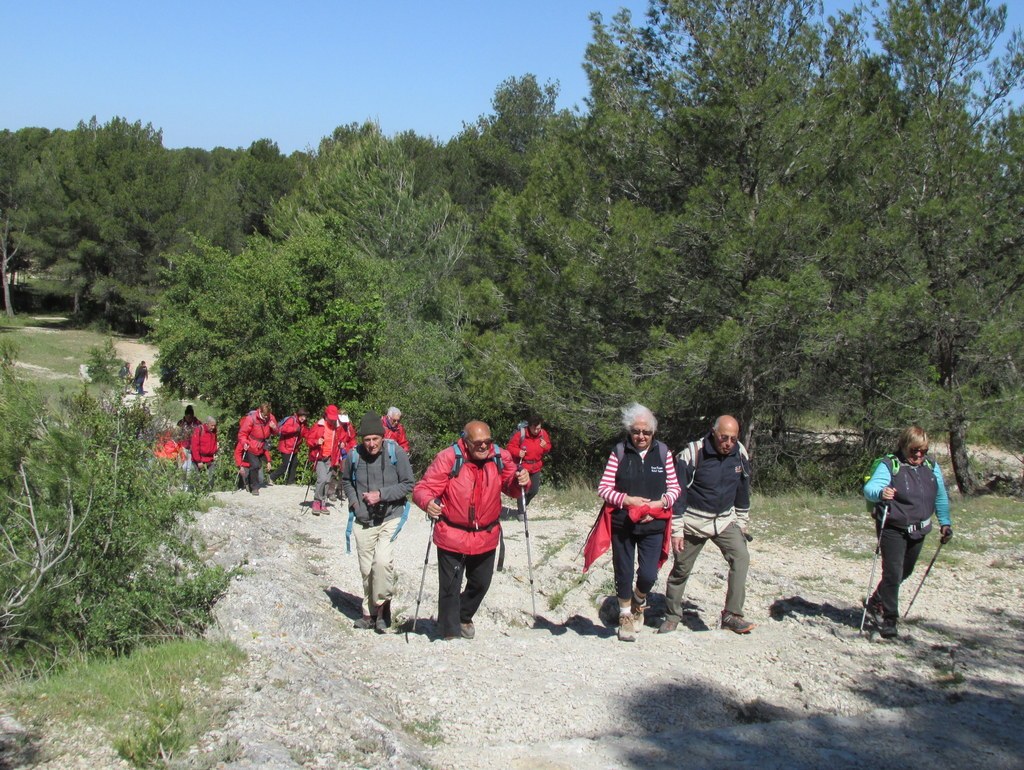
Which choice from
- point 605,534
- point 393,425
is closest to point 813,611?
point 605,534

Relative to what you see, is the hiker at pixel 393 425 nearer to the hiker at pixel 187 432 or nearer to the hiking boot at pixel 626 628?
the hiker at pixel 187 432

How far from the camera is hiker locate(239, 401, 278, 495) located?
45.3 feet

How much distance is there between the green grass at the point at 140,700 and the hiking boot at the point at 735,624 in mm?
3593

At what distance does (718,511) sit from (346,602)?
11.2 ft

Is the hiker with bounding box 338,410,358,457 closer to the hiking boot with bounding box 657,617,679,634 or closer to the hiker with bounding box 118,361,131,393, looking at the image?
the hiker with bounding box 118,361,131,393

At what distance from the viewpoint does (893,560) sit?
680 centimetres

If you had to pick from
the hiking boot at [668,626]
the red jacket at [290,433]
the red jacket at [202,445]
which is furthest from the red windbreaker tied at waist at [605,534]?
the red jacket at [202,445]

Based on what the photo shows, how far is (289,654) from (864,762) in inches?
132

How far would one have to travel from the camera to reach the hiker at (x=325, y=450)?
12562 millimetres

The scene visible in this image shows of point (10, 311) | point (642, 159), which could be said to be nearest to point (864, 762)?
point (642, 159)

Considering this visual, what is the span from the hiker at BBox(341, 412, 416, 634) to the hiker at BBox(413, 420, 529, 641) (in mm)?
496

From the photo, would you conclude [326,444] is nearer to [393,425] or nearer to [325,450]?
[325,450]

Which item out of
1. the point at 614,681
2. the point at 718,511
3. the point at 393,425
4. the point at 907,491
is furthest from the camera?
the point at 393,425

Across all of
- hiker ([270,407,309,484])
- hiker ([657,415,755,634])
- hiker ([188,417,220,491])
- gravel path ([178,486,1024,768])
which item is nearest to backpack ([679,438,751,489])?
hiker ([657,415,755,634])
